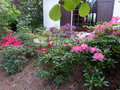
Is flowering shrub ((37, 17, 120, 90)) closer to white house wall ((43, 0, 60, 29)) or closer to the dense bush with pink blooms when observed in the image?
the dense bush with pink blooms

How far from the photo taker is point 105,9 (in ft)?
20.2

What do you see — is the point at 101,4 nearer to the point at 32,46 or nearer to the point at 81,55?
the point at 32,46

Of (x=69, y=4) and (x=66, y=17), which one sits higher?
(x=66, y=17)

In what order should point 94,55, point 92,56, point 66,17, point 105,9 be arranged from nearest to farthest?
point 94,55
point 92,56
point 105,9
point 66,17

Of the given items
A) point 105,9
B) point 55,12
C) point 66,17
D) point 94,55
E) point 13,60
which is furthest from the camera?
point 66,17

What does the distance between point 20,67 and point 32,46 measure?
2.77 ft

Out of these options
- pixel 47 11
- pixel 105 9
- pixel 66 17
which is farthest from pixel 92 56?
pixel 47 11

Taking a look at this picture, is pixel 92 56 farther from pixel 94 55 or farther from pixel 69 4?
pixel 69 4

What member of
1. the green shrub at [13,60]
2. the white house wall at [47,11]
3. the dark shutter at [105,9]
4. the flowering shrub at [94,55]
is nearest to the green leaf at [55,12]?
the flowering shrub at [94,55]

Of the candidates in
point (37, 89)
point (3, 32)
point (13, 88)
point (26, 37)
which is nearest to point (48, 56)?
point (37, 89)

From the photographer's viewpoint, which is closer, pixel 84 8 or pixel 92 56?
pixel 84 8

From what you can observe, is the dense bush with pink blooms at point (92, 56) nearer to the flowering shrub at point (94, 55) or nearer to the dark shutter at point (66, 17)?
the flowering shrub at point (94, 55)

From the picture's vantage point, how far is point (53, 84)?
2193 mm

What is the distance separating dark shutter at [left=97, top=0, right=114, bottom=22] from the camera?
236 inches
